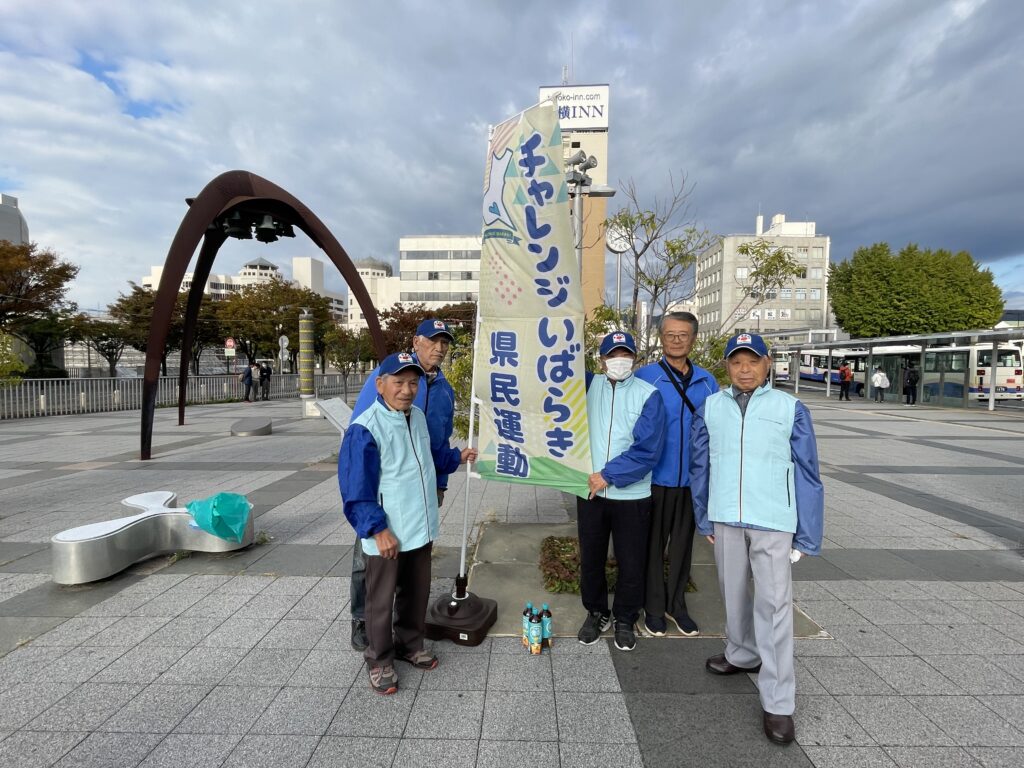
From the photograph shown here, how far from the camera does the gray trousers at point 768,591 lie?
2262mm

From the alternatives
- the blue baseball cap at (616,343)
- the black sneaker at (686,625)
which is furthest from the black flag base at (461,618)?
the blue baseball cap at (616,343)

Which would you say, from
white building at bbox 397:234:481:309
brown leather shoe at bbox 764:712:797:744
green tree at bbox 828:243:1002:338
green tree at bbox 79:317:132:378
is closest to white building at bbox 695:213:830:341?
green tree at bbox 828:243:1002:338

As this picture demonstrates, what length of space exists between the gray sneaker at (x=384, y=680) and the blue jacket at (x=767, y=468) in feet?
5.89

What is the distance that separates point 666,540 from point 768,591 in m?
0.90

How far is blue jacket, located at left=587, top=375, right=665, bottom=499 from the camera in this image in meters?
2.72

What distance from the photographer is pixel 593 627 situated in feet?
9.93

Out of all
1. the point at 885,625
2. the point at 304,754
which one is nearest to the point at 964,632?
the point at 885,625

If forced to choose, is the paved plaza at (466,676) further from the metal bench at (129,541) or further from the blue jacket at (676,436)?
the blue jacket at (676,436)

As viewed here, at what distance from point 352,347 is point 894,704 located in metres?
28.4

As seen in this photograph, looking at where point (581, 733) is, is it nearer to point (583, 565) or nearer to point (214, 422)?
point (583, 565)

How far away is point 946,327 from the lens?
109 feet

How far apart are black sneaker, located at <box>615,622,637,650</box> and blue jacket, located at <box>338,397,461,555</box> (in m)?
1.26

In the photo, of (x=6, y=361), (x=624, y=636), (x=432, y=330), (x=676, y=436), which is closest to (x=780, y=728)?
(x=624, y=636)

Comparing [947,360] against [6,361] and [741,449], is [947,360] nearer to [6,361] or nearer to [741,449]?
[741,449]
